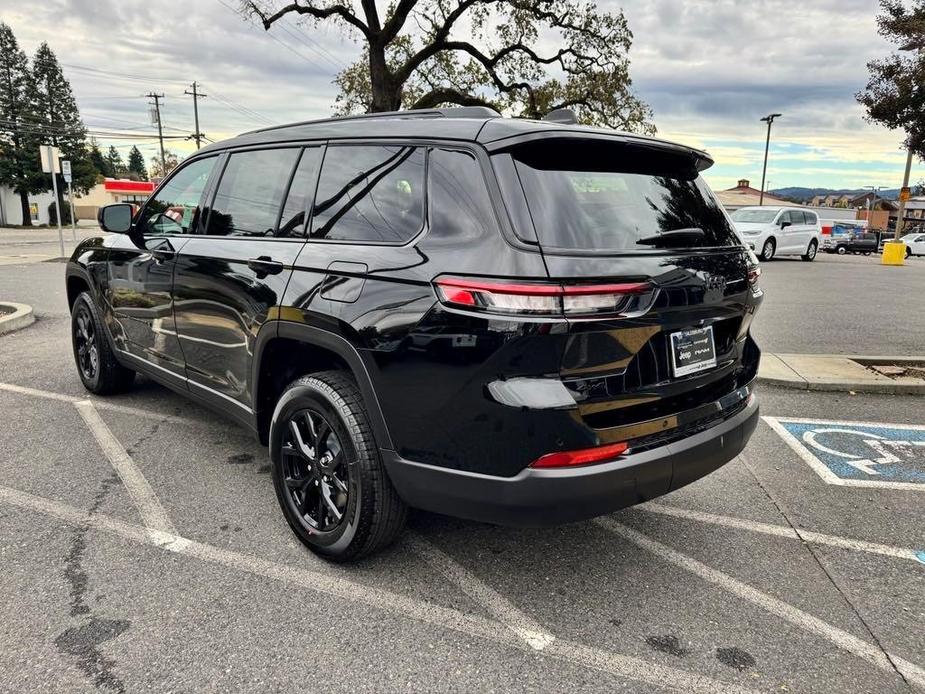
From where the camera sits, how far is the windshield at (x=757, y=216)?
21500mm

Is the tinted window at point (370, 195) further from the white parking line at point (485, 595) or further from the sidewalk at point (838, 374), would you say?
the sidewalk at point (838, 374)

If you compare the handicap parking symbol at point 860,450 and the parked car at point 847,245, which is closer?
the handicap parking symbol at point 860,450

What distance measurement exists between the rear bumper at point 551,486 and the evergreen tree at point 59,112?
57.8 m

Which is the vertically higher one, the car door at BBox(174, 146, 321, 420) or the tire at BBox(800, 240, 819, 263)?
the car door at BBox(174, 146, 321, 420)

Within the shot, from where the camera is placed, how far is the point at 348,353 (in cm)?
257

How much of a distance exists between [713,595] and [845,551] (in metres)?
0.85

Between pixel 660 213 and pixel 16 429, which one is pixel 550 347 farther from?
pixel 16 429

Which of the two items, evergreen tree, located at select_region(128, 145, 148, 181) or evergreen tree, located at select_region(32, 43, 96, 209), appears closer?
evergreen tree, located at select_region(32, 43, 96, 209)

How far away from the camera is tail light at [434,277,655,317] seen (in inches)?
84.9

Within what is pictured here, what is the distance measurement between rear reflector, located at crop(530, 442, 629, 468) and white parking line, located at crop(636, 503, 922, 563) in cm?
130

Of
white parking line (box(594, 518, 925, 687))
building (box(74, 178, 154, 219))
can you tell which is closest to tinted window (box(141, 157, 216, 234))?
white parking line (box(594, 518, 925, 687))

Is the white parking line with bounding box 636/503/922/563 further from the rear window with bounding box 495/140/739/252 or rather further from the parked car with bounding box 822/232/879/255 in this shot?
the parked car with bounding box 822/232/879/255

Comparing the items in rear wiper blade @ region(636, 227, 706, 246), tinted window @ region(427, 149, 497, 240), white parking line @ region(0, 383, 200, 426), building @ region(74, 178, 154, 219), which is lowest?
white parking line @ region(0, 383, 200, 426)

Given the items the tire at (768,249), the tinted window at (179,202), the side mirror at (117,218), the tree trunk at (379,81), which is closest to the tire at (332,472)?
the tinted window at (179,202)
